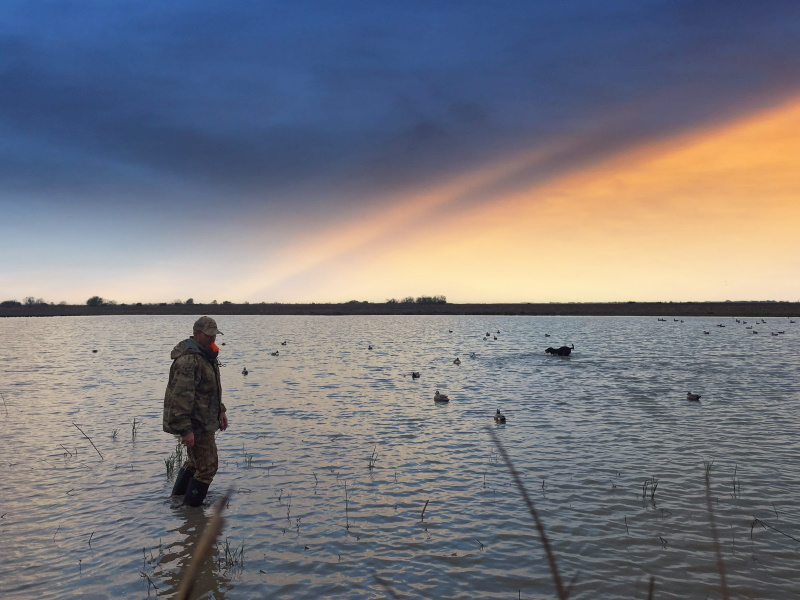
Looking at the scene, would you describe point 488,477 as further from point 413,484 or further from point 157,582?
point 157,582

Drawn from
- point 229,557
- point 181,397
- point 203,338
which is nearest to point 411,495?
point 229,557

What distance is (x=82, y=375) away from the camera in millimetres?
30141

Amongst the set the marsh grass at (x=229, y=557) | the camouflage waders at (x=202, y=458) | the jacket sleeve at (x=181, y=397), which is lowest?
the marsh grass at (x=229, y=557)

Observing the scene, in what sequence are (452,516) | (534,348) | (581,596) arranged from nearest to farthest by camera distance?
1. (581,596)
2. (452,516)
3. (534,348)

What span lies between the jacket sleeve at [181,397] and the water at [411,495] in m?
1.55

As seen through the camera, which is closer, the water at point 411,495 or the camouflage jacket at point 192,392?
the water at point 411,495

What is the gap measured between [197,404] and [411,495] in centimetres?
417

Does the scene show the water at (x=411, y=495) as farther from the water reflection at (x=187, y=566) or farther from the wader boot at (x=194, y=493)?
the wader boot at (x=194, y=493)

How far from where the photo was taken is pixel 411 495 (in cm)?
1098

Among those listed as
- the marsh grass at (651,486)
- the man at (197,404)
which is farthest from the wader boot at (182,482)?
the marsh grass at (651,486)

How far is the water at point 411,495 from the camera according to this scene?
7695 millimetres

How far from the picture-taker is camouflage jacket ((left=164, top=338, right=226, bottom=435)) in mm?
9898

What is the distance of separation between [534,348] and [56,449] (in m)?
40.8

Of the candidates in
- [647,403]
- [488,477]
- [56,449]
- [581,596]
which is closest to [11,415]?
[56,449]
